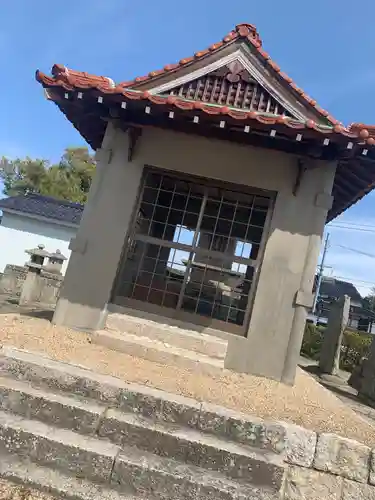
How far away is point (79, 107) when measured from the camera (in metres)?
5.85

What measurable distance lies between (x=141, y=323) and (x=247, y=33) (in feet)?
15.7

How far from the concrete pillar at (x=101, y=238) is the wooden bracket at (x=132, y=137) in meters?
0.09

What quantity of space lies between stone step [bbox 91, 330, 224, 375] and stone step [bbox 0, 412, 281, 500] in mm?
1918

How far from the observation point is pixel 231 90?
632cm

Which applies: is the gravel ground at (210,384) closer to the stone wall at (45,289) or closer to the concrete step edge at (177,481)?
the concrete step edge at (177,481)

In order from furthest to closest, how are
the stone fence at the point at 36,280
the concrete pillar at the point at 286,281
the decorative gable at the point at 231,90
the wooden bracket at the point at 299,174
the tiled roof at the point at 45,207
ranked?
the tiled roof at the point at 45,207
the stone fence at the point at 36,280
the decorative gable at the point at 231,90
the wooden bracket at the point at 299,174
the concrete pillar at the point at 286,281

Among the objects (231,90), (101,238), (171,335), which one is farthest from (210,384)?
(231,90)

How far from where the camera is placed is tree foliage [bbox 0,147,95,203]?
117 ft

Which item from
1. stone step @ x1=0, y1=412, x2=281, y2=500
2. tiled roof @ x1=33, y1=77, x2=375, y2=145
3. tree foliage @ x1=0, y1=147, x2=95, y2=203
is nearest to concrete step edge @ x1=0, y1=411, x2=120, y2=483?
stone step @ x1=0, y1=412, x2=281, y2=500

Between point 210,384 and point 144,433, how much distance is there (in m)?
1.36

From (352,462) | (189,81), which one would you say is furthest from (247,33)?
(352,462)

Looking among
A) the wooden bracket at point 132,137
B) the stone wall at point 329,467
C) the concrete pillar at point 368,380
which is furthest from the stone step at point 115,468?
the concrete pillar at point 368,380

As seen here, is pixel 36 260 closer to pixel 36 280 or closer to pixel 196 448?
pixel 36 280

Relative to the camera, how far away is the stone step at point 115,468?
10.5 feet
